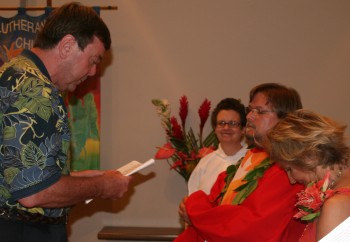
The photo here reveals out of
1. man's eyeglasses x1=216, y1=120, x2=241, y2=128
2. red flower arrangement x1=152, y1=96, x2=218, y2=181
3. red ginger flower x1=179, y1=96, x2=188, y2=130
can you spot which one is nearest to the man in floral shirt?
man's eyeglasses x1=216, y1=120, x2=241, y2=128

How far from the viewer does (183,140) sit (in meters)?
3.81

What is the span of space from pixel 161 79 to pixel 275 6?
3.92 feet

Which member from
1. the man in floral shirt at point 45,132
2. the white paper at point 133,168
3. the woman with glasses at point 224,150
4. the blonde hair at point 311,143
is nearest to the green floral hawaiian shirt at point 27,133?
the man in floral shirt at point 45,132

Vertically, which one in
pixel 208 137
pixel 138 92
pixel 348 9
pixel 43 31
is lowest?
pixel 208 137

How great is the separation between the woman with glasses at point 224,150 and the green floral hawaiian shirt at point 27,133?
1815 millimetres

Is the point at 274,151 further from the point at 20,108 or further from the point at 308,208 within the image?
the point at 20,108

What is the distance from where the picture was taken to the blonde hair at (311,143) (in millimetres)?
1682

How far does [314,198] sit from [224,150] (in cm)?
173

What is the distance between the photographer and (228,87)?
4.10 m

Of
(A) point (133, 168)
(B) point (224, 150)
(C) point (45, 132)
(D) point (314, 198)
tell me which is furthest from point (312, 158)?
(B) point (224, 150)

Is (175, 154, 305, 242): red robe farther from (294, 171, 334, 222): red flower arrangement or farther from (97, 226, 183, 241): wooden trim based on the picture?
(97, 226, 183, 241): wooden trim

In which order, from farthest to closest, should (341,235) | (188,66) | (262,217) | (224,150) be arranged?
(188,66) < (224,150) < (262,217) < (341,235)

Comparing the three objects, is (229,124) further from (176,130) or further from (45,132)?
(45,132)

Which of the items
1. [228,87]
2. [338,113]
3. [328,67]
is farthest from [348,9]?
[228,87]
